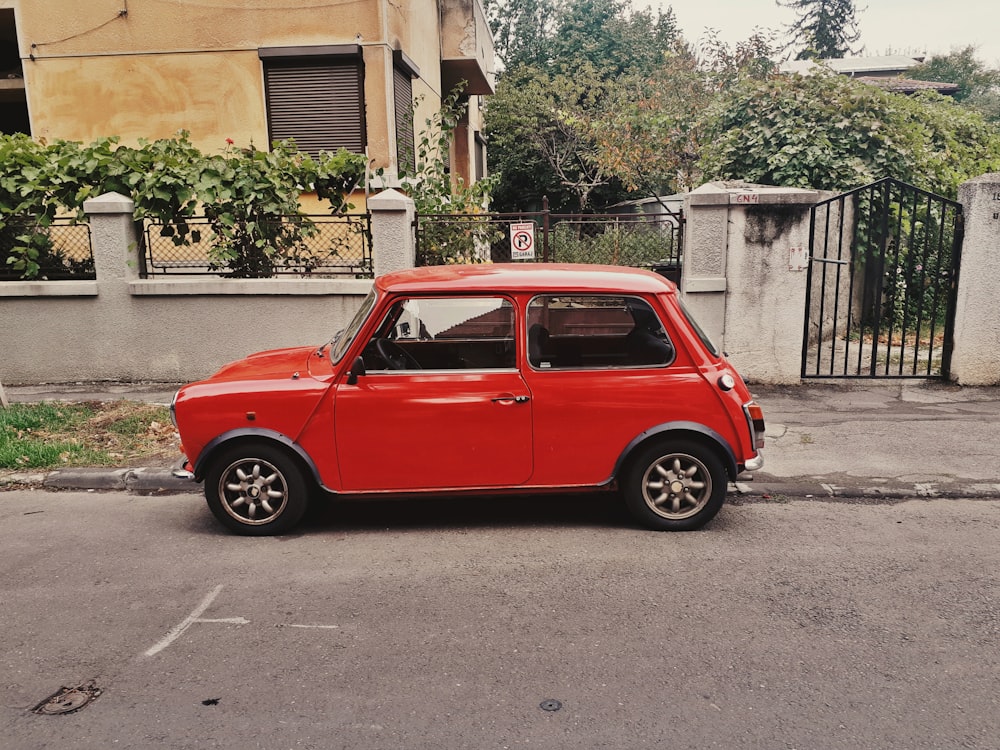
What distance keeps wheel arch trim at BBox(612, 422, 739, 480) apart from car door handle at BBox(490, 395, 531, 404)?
2.43ft

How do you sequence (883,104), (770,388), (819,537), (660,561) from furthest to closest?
1. (883,104)
2. (770,388)
3. (819,537)
4. (660,561)

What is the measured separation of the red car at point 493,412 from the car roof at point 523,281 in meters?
0.01

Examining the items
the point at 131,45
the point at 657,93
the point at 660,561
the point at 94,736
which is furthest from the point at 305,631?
the point at 657,93

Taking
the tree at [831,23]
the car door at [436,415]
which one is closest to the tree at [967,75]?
the tree at [831,23]

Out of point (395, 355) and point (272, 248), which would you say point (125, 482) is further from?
point (272, 248)

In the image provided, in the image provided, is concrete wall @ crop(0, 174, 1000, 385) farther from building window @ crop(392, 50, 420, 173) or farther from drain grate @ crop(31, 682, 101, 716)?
drain grate @ crop(31, 682, 101, 716)

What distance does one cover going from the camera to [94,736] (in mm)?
3186

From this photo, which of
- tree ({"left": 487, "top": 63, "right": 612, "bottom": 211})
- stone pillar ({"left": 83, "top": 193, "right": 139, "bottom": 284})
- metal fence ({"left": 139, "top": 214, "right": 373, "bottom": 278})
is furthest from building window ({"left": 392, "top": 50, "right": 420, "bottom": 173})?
tree ({"left": 487, "top": 63, "right": 612, "bottom": 211})

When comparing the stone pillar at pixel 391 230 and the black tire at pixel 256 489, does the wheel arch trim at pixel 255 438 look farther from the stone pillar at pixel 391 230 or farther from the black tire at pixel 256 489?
the stone pillar at pixel 391 230

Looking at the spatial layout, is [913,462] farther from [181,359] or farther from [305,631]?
[181,359]

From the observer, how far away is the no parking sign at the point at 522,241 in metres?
9.16

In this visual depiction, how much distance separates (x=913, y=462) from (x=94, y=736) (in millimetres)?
6261

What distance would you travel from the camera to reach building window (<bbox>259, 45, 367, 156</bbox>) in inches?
483

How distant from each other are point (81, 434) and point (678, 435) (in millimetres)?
5639
